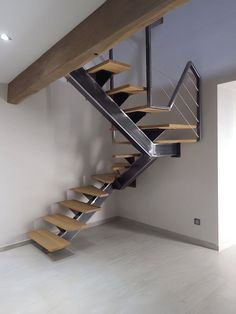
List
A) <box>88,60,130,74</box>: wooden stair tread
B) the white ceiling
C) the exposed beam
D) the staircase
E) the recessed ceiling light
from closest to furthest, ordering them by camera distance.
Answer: the exposed beam → the white ceiling → the recessed ceiling light → <box>88,60,130,74</box>: wooden stair tread → the staircase

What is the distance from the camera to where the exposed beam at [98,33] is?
137cm

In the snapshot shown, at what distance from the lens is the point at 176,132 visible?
11.5ft

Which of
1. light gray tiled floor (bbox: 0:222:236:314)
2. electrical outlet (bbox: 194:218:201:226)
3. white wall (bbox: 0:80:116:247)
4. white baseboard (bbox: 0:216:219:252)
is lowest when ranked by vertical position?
light gray tiled floor (bbox: 0:222:236:314)

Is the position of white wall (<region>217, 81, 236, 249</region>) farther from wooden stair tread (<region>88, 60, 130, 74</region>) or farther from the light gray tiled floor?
wooden stair tread (<region>88, 60, 130, 74</region>)

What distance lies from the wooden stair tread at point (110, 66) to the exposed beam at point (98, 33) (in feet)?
1.61

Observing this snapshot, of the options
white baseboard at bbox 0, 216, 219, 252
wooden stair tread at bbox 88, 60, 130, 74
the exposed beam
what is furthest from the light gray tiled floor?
wooden stair tread at bbox 88, 60, 130, 74

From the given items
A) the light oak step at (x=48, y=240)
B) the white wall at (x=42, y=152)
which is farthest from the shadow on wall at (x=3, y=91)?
the light oak step at (x=48, y=240)

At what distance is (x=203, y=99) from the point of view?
3.19m

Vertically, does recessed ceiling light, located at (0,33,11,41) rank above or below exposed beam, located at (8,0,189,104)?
above

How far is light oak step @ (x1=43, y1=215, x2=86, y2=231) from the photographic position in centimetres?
312

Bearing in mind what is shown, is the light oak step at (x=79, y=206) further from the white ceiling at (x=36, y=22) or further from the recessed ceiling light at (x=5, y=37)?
the recessed ceiling light at (x=5, y=37)

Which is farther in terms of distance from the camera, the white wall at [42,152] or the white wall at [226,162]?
the white wall at [42,152]

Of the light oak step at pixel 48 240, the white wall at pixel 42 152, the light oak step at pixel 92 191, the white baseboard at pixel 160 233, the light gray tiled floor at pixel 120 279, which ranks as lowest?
the light gray tiled floor at pixel 120 279

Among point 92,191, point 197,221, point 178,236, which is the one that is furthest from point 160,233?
point 92,191
